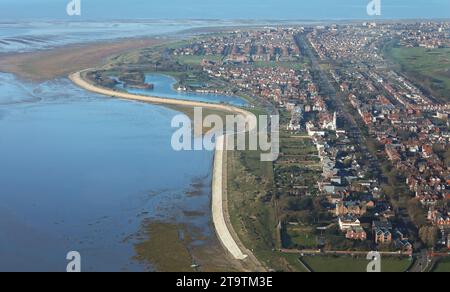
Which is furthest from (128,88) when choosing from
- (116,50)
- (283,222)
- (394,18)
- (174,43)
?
(394,18)

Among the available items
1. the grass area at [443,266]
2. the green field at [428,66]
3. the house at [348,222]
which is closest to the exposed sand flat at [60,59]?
the green field at [428,66]

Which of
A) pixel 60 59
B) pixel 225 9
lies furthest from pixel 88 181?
pixel 225 9

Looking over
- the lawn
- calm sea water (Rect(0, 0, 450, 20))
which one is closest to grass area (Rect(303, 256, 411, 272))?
the lawn

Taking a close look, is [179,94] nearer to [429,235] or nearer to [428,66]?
[428,66]

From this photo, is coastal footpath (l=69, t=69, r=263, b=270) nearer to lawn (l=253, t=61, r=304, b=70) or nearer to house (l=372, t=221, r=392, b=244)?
house (l=372, t=221, r=392, b=244)

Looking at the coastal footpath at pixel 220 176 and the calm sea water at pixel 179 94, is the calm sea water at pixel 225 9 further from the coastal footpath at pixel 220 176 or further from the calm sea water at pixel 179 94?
the coastal footpath at pixel 220 176

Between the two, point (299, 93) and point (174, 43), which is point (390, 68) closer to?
point (299, 93)
